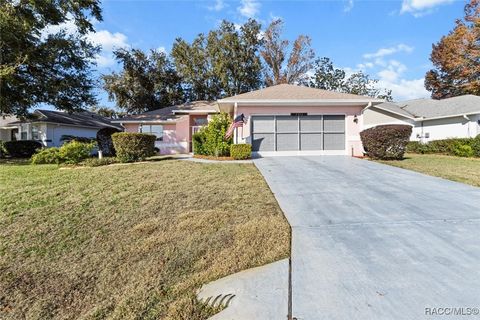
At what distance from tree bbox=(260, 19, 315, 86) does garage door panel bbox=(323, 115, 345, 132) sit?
18323mm

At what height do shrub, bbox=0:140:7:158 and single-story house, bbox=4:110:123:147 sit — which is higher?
single-story house, bbox=4:110:123:147

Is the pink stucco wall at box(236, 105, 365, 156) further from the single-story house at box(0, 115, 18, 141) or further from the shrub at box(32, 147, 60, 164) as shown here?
the single-story house at box(0, 115, 18, 141)

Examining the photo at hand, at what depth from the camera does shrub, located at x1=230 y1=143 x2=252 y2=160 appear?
13930mm

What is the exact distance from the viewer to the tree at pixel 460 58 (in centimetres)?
2781

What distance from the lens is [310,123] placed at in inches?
614

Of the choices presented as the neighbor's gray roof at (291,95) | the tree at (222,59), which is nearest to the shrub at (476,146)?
the neighbor's gray roof at (291,95)

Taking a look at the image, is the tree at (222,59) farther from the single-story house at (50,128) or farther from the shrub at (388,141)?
the shrub at (388,141)

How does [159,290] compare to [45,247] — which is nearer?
[159,290]

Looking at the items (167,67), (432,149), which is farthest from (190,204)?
(167,67)

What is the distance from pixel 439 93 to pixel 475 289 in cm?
3870

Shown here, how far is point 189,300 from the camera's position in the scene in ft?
9.57

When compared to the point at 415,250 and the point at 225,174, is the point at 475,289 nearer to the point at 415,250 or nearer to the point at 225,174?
the point at 415,250

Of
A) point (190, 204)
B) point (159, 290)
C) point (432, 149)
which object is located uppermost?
point (432, 149)

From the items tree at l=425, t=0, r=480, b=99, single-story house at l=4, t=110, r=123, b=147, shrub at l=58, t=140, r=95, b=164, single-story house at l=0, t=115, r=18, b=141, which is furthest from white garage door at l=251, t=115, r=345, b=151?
single-story house at l=0, t=115, r=18, b=141
